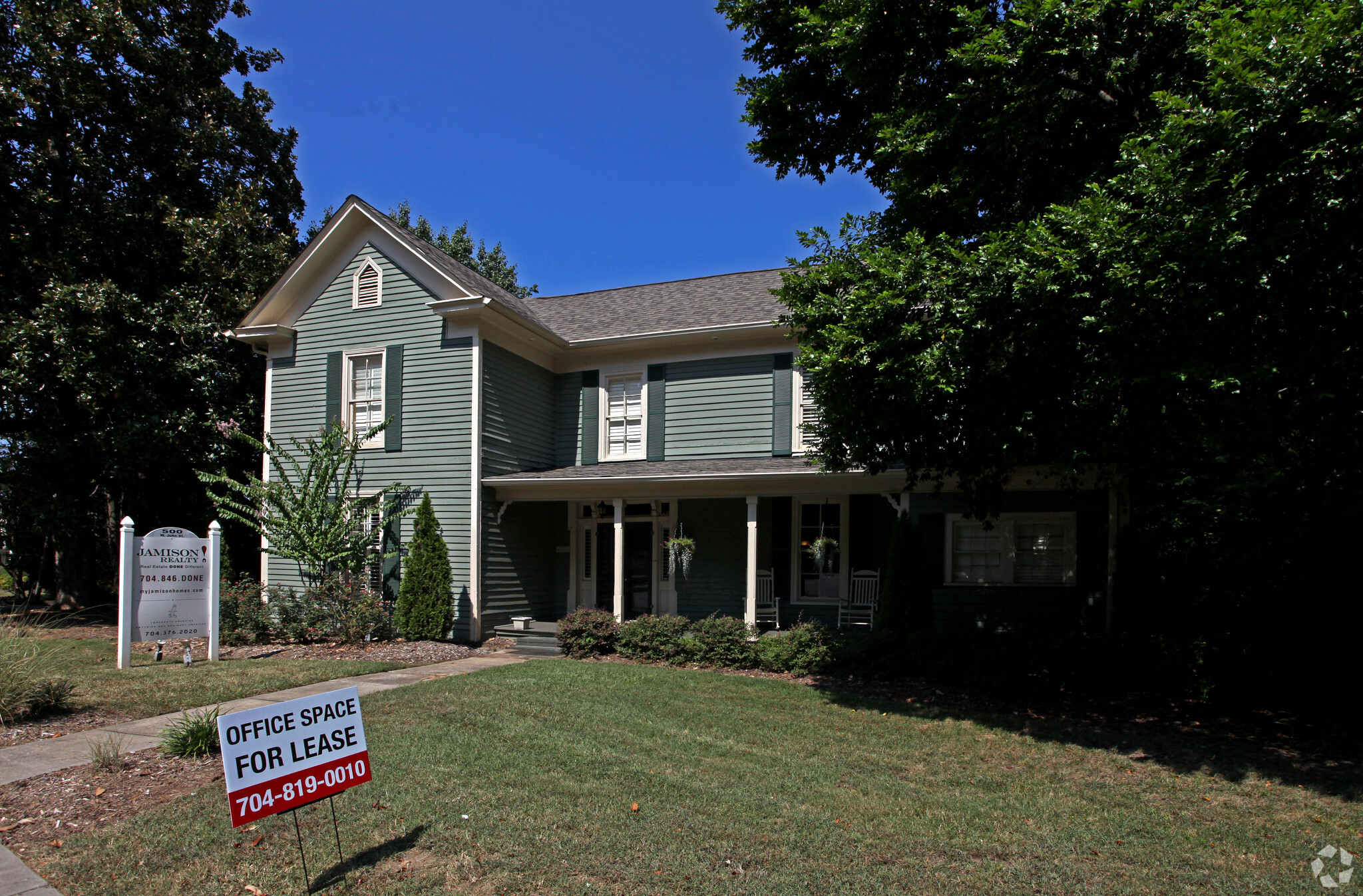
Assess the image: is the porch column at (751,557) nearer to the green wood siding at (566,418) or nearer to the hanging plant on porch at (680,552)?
the hanging plant on porch at (680,552)

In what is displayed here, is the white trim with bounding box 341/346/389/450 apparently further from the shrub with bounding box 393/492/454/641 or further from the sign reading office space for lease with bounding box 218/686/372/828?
the sign reading office space for lease with bounding box 218/686/372/828

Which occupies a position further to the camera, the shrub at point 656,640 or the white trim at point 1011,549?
the white trim at point 1011,549

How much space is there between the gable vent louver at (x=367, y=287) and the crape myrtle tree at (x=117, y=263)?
160 inches

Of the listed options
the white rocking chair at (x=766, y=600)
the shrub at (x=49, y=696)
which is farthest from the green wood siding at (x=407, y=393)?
the shrub at (x=49, y=696)

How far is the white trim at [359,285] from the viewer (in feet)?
50.2

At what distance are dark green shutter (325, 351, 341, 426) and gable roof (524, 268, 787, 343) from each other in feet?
13.8

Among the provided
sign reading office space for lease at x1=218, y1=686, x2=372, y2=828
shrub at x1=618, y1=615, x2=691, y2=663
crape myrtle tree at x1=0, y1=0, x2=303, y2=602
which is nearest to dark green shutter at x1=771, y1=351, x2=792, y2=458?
shrub at x1=618, y1=615, x2=691, y2=663

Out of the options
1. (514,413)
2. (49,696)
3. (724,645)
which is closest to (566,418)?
(514,413)

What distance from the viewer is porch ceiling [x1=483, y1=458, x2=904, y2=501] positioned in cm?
1303

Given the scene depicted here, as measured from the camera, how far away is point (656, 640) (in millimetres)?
12406

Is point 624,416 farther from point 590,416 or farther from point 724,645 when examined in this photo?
point 724,645

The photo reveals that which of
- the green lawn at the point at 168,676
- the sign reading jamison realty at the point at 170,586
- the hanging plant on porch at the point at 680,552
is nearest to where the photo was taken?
the green lawn at the point at 168,676

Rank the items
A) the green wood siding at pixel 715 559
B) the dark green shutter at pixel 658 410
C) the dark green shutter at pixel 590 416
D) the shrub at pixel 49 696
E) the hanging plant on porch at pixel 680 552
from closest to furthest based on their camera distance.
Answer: the shrub at pixel 49 696
the hanging plant on porch at pixel 680 552
the green wood siding at pixel 715 559
the dark green shutter at pixel 658 410
the dark green shutter at pixel 590 416

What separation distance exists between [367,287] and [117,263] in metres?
6.84
